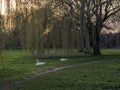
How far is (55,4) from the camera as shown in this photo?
111ft

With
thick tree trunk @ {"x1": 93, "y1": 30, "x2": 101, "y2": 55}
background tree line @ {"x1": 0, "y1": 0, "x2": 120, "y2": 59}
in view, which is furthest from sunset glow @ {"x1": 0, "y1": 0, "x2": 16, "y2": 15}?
thick tree trunk @ {"x1": 93, "y1": 30, "x2": 101, "y2": 55}

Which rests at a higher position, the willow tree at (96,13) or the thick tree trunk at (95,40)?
the willow tree at (96,13)

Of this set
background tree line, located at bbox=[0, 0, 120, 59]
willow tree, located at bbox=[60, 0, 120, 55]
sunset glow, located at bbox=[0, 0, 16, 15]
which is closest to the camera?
sunset glow, located at bbox=[0, 0, 16, 15]

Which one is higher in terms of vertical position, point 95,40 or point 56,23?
point 56,23

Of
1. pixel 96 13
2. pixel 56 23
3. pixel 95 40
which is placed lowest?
pixel 95 40

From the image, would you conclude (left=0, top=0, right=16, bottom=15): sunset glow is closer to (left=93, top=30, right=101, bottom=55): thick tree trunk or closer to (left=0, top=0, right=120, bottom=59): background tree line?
(left=0, top=0, right=120, bottom=59): background tree line

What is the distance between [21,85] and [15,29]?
643 cm

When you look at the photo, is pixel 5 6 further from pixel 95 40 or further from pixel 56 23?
pixel 95 40

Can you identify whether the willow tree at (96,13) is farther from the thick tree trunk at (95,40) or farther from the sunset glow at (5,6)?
the sunset glow at (5,6)

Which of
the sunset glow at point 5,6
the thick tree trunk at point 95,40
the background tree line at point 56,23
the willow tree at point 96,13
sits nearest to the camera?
the sunset glow at point 5,6

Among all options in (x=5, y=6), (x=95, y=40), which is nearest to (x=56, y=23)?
(x=95, y=40)

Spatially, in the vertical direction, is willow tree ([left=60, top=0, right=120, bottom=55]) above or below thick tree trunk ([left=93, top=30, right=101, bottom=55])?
above

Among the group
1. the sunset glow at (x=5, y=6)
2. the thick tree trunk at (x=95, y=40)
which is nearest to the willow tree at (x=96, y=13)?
the thick tree trunk at (x=95, y=40)

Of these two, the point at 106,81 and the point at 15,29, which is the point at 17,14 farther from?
the point at 106,81
